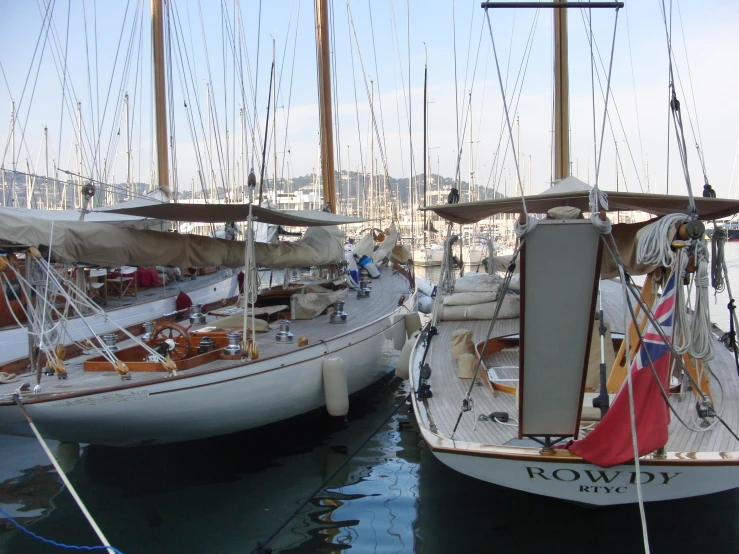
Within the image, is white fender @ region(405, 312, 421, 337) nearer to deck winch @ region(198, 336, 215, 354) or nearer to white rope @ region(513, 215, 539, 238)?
deck winch @ region(198, 336, 215, 354)

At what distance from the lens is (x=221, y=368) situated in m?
7.83

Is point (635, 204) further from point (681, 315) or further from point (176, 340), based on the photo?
point (176, 340)

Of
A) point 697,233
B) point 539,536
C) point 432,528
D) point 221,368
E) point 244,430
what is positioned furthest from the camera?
point 244,430

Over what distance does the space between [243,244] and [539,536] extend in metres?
6.56

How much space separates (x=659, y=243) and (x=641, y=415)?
137cm

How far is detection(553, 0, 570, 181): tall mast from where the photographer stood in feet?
40.2

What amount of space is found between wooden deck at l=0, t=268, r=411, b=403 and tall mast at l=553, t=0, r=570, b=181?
4.28m

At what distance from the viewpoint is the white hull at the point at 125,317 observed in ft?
40.9

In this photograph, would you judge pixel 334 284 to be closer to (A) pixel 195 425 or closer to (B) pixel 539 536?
(A) pixel 195 425

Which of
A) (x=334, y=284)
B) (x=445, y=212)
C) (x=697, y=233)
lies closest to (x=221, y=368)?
(x=445, y=212)

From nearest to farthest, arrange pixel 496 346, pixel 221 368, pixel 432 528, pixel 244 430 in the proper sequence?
1. pixel 432 528
2. pixel 221 368
3. pixel 244 430
4. pixel 496 346

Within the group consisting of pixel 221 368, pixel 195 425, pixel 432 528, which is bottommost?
pixel 432 528

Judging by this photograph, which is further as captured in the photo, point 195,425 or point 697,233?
point 195,425

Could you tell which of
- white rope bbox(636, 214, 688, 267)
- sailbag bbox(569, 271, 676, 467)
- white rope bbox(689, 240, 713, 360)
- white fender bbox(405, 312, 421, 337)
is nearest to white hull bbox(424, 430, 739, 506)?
sailbag bbox(569, 271, 676, 467)
